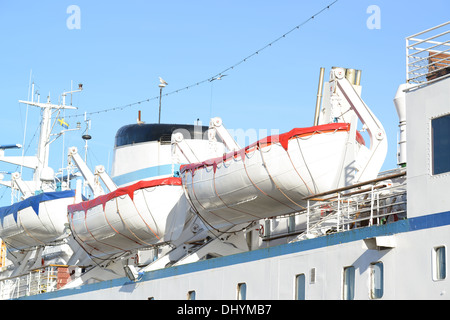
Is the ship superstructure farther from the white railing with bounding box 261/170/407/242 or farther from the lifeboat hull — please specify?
the lifeboat hull

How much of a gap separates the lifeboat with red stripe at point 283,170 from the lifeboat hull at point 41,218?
12.0 meters

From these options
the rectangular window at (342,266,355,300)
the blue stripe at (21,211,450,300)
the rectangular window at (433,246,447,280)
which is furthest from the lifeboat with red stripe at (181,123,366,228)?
the rectangular window at (433,246,447,280)

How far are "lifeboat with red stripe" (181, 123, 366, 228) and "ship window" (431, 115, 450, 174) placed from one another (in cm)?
452

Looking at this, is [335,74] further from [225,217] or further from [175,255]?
[175,255]

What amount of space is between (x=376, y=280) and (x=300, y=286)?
238 centimetres

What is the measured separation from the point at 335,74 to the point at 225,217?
4.82 metres

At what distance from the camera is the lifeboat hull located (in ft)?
102

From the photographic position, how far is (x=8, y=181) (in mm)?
41438

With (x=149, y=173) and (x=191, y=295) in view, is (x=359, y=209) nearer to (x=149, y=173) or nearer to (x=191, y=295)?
(x=191, y=295)

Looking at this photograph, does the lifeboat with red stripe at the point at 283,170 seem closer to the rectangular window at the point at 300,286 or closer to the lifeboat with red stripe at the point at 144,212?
the rectangular window at the point at 300,286

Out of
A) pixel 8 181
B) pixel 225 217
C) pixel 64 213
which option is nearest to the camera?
pixel 225 217

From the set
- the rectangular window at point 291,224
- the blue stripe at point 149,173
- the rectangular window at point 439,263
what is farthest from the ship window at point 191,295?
the blue stripe at point 149,173

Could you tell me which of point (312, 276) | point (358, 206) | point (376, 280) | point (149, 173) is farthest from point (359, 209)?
point (149, 173)

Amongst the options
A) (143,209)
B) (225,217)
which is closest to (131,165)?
(143,209)
